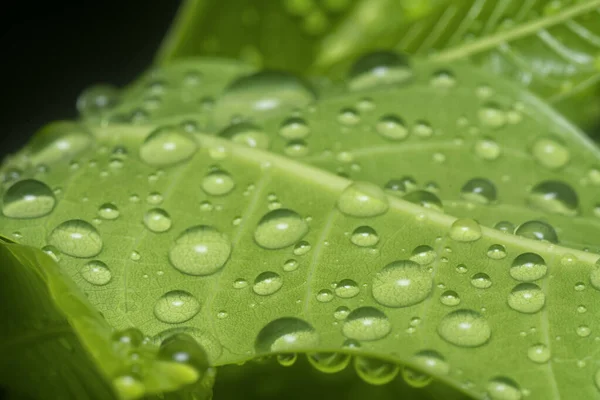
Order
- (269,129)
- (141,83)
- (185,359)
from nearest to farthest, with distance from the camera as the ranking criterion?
(185,359)
(269,129)
(141,83)

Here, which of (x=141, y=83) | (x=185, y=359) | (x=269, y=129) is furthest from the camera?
(x=141, y=83)

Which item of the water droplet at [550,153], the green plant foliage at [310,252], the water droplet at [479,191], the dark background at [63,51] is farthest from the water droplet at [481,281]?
the dark background at [63,51]

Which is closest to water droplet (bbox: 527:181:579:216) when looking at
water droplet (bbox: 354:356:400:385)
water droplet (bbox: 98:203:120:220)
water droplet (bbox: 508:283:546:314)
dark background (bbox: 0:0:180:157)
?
water droplet (bbox: 508:283:546:314)

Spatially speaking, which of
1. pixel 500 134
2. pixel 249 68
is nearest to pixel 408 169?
pixel 500 134

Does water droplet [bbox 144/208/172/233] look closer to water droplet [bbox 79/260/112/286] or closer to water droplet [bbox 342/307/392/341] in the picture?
water droplet [bbox 79/260/112/286]

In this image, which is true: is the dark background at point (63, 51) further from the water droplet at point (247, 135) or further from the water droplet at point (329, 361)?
the water droplet at point (329, 361)

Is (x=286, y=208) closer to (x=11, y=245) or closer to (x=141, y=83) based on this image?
(x=11, y=245)
